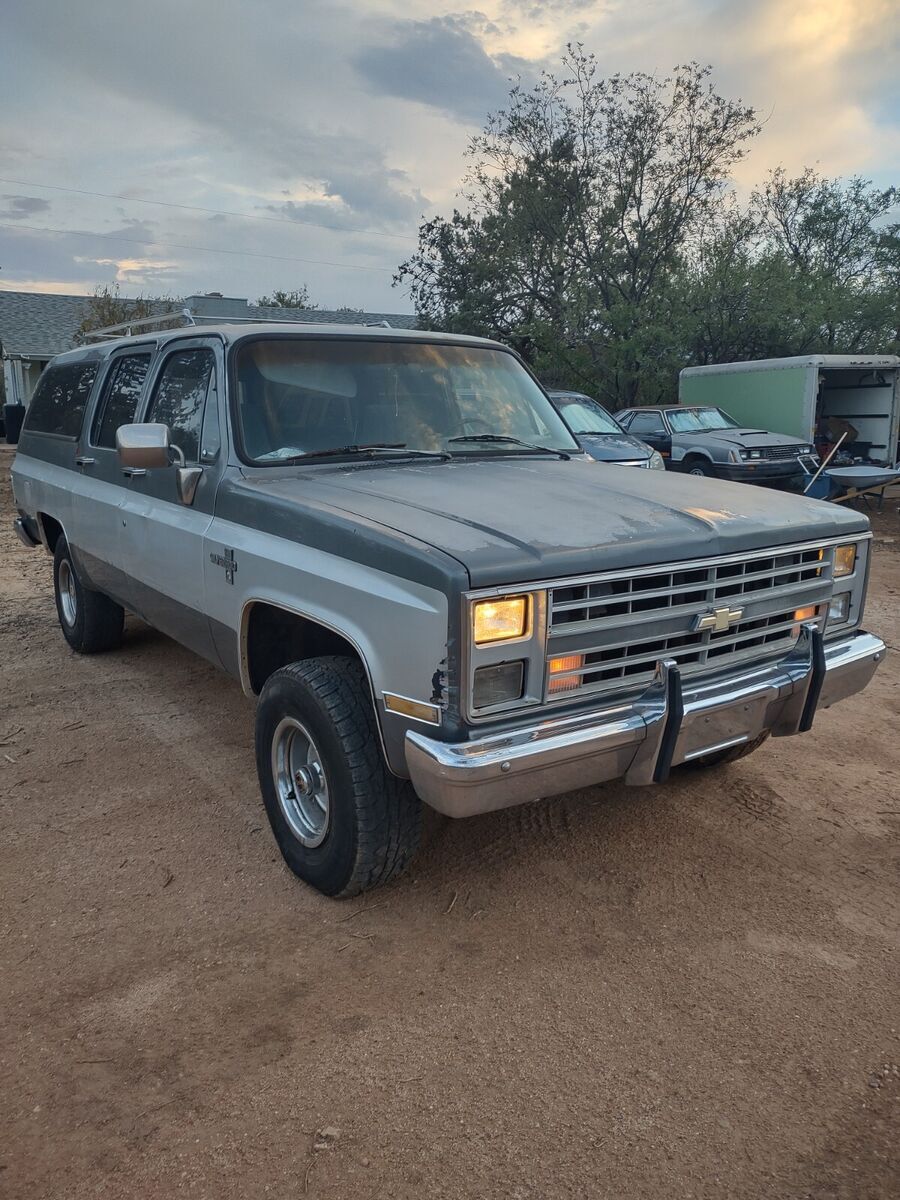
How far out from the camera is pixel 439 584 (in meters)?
2.54

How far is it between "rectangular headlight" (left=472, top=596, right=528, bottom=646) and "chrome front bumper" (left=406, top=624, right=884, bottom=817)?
0.29m

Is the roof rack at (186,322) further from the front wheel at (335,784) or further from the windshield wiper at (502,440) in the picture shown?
the front wheel at (335,784)

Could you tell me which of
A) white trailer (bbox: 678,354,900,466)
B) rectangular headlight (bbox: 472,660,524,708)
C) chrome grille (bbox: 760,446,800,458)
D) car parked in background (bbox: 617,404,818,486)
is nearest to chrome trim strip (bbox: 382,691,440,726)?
rectangular headlight (bbox: 472,660,524,708)

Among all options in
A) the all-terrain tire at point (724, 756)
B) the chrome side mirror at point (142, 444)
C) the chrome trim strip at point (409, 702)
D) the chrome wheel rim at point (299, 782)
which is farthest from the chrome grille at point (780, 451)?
the chrome trim strip at point (409, 702)

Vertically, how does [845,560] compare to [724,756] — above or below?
above

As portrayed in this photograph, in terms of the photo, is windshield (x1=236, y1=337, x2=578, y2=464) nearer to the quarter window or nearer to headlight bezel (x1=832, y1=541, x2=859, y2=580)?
headlight bezel (x1=832, y1=541, x2=859, y2=580)

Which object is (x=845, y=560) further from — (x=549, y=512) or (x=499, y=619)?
(x=499, y=619)

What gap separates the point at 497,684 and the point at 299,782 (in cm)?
113

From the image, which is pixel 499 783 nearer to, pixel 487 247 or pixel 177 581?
pixel 177 581

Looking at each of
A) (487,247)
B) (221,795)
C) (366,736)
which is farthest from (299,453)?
(487,247)

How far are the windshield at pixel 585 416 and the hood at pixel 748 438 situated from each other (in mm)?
2107

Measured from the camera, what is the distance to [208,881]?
346 centimetres

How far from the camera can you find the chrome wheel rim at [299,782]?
333cm

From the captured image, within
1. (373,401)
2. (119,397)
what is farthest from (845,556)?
(119,397)
